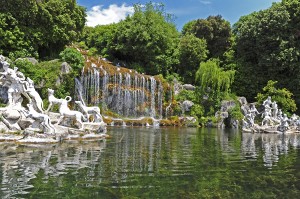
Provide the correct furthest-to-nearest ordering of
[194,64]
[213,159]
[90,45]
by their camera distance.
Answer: [90,45], [194,64], [213,159]

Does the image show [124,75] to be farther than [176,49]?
No

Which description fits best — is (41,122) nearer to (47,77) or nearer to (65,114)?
(65,114)

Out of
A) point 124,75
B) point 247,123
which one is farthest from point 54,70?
point 247,123

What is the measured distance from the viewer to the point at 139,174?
834 centimetres

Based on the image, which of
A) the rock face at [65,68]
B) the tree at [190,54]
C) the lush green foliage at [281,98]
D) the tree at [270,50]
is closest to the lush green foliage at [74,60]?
the rock face at [65,68]

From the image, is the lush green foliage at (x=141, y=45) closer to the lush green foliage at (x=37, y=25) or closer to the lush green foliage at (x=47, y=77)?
the lush green foliage at (x=37, y=25)

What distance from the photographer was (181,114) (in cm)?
3891

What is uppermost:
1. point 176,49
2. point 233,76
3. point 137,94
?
point 176,49

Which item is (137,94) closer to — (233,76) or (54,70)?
(54,70)

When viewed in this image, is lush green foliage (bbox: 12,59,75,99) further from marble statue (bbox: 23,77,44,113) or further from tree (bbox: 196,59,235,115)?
tree (bbox: 196,59,235,115)

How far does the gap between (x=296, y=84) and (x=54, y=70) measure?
98.4 ft

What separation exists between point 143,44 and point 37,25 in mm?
15412

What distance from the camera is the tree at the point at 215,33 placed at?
51.2 metres

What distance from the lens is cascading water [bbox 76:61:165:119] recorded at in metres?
34.6
